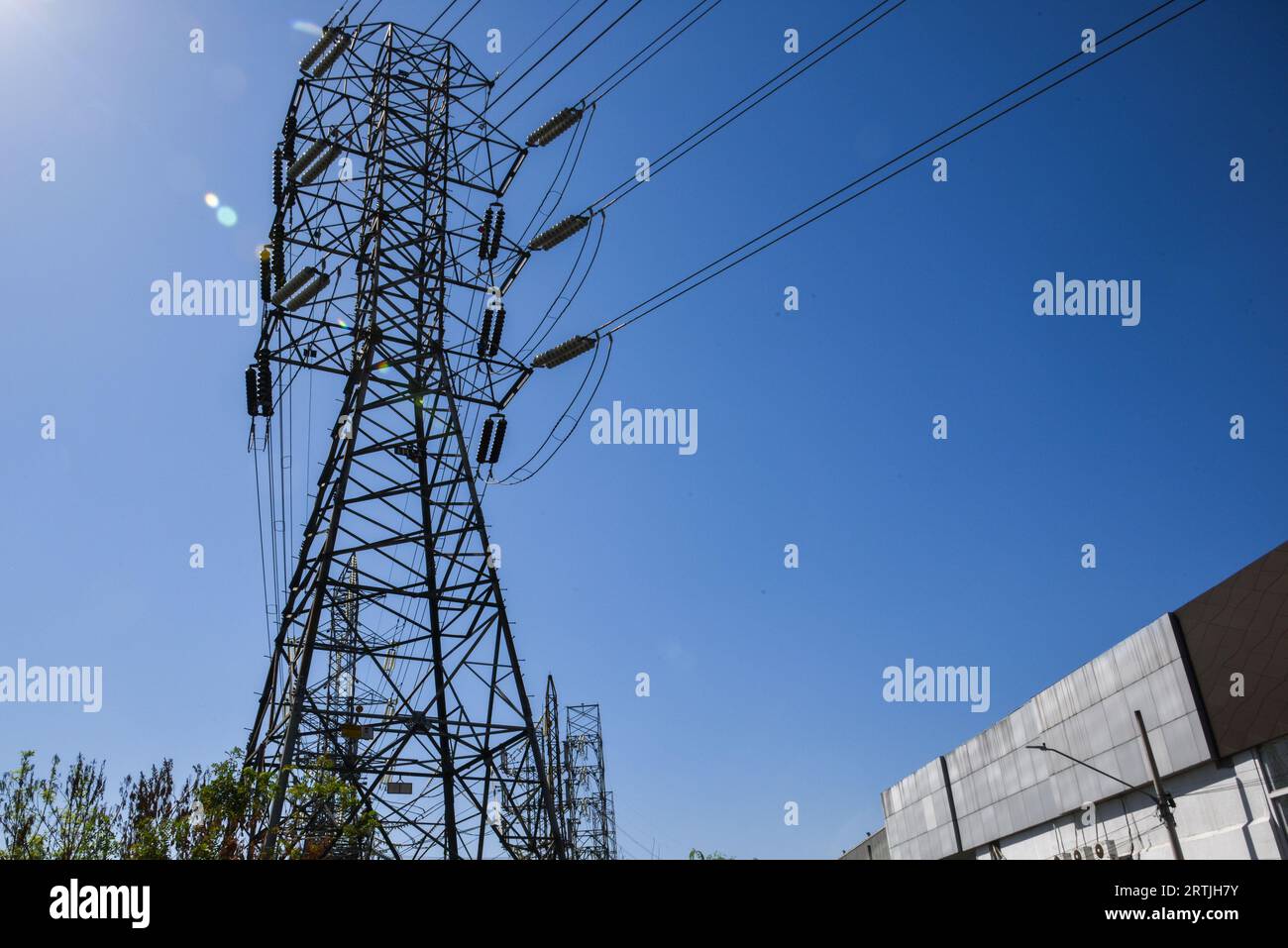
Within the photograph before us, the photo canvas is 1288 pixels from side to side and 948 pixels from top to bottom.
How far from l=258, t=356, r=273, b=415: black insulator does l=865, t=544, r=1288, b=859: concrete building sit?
1074 inches

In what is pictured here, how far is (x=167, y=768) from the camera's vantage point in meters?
27.1

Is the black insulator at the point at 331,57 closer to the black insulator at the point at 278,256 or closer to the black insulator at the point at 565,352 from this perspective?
the black insulator at the point at 278,256

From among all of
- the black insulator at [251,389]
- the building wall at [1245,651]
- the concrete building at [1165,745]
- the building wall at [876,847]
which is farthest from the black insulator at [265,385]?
the building wall at [876,847]

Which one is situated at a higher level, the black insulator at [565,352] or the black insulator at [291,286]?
the black insulator at [291,286]

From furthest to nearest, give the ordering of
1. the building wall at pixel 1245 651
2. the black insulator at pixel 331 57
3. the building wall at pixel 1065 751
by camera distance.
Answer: the building wall at pixel 1065 751 → the building wall at pixel 1245 651 → the black insulator at pixel 331 57

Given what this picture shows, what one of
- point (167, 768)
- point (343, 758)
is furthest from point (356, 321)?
point (167, 768)

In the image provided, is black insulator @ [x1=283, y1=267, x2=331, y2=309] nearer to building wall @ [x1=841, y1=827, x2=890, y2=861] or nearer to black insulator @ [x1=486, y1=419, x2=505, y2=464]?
black insulator @ [x1=486, y1=419, x2=505, y2=464]

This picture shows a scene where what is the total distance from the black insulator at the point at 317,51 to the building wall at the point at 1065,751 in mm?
37911

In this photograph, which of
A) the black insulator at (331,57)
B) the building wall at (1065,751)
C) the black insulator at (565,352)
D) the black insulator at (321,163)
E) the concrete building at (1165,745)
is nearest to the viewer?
the black insulator at (565,352)

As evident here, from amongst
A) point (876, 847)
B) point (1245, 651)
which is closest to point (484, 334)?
point (1245, 651)

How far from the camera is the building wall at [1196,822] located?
34.5 meters

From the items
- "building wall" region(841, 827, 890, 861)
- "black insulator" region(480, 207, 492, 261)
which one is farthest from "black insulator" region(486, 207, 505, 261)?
"building wall" region(841, 827, 890, 861)

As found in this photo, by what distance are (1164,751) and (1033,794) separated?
12.3 meters
